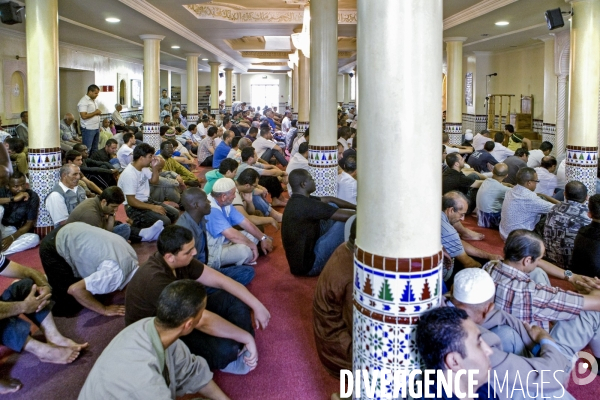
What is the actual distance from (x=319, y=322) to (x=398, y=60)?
56.6 inches

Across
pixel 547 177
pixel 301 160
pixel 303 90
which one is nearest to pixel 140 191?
pixel 301 160

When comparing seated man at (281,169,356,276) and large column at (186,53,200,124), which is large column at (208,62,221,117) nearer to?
large column at (186,53,200,124)

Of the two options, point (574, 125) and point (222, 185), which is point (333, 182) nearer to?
point (222, 185)

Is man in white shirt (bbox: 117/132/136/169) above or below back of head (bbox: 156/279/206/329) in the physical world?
above

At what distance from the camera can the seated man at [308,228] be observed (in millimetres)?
4527

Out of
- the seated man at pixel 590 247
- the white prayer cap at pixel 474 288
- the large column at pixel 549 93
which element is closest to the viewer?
the white prayer cap at pixel 474 288

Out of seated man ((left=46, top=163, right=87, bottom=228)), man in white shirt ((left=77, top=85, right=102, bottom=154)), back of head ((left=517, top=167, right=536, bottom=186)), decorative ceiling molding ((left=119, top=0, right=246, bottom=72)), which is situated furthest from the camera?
man in white shirt ((left=77, top=85, right=102, bottom=154))

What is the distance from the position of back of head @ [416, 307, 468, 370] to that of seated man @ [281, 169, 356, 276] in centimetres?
230

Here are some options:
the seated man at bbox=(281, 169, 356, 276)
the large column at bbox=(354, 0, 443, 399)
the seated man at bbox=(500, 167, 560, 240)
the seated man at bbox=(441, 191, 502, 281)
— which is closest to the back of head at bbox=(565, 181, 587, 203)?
the seated man at bbox=(500, 167, 560, 240)

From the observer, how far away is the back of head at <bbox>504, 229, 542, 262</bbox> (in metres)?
2.89

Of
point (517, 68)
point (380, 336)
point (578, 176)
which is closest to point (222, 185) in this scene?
point (380, 336)

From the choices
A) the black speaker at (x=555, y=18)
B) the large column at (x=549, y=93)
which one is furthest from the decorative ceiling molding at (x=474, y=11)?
the large column at (x=549, y=93)

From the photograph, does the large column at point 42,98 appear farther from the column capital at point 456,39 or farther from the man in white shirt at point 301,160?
the column capital at point 456,39

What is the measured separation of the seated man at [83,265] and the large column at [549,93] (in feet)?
31.4
